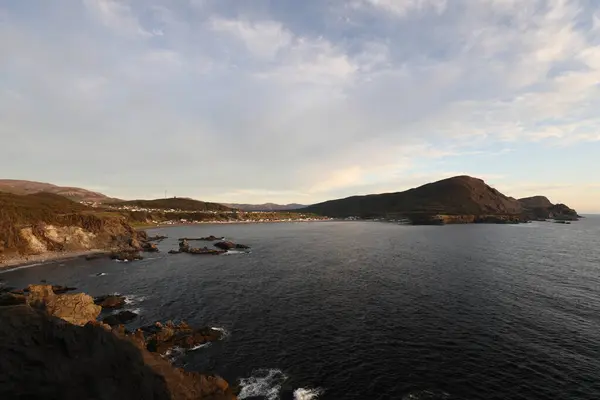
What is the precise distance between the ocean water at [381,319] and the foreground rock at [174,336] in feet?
5.76

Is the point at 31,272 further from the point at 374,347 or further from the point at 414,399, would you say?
the point at 414,399

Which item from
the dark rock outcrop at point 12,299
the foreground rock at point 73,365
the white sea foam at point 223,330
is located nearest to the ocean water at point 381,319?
the white sea foam at point 223,330

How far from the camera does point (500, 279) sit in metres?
68.1

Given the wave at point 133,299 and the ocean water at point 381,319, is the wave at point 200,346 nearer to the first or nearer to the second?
the ocean water at point 381,319

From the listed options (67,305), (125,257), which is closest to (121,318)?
(67,305)

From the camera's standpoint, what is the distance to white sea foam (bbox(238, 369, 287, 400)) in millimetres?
28133

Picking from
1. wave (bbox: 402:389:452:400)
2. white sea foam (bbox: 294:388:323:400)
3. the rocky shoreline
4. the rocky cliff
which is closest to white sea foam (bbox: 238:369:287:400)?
white sea foam (bbox: 294:388:323:400)

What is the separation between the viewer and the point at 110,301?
177ft

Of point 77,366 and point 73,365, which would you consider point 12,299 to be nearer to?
point 73,365

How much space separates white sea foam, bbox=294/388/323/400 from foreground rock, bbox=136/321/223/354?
15241mm

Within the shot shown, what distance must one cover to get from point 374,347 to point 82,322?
1387 inches

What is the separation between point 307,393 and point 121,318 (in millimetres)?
32721

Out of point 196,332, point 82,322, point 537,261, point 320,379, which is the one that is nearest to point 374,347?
point 320,379

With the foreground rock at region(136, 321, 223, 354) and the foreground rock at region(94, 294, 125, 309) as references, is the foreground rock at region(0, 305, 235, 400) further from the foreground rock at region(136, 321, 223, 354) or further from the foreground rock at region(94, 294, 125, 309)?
the foreground rock at region(94, 294, 125, 309)
